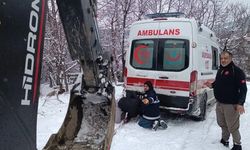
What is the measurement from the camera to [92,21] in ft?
8.10

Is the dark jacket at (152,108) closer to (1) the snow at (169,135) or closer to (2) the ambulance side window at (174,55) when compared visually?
(1) the snow at (169,135)

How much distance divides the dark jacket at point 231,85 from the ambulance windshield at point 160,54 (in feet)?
5.81

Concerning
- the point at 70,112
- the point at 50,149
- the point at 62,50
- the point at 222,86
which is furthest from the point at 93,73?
the point at 62,50

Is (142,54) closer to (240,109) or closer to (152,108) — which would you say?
(152,108)

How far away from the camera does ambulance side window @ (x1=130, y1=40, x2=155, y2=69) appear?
8.23 m

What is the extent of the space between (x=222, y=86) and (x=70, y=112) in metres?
3.94

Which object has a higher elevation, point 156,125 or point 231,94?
point 231,94

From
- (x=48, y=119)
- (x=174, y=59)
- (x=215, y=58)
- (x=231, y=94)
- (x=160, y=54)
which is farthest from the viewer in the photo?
(x=215, y=58)

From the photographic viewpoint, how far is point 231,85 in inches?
231

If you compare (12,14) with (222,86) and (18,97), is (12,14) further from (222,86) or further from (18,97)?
(222,86)

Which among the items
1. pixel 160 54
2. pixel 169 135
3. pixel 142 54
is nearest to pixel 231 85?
pixel 169 135

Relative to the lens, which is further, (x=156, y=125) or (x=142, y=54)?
(x=142, y=54)

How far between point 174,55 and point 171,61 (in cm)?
16

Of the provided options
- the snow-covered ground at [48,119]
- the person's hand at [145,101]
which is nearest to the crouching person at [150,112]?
the person's hand at [145,101]
